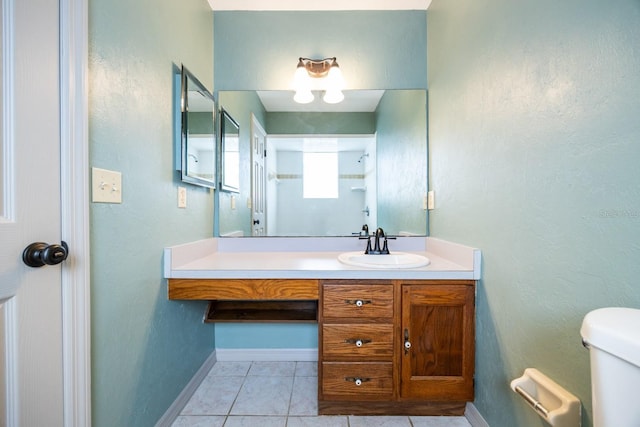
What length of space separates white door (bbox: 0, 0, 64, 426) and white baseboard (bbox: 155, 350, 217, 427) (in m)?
0.61

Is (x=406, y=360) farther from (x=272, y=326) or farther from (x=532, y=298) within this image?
(x=272, y=326)

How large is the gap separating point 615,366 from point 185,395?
175cm

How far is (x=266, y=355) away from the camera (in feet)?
6.48

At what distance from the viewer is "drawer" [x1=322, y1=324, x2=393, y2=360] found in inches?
52.5

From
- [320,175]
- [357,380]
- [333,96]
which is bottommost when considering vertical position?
[357,380]

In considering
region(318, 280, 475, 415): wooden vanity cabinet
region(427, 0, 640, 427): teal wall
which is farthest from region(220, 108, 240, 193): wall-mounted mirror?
region(427, 0, 640, 427): teal wall

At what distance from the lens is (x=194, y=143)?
156 cm

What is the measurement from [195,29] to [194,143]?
0.67 metres

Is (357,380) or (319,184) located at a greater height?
(319,184)

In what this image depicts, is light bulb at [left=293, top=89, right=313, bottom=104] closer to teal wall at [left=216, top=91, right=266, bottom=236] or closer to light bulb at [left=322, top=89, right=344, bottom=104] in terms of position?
light bulb at [left=322, top=89, right=344, bottom=104]

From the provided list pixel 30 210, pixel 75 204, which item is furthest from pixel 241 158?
pixel 30 210

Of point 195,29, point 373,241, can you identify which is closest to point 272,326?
point 373,241

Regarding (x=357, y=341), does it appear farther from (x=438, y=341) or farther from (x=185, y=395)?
(x=185, y=395)

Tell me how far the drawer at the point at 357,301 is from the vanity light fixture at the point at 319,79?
126 cm
